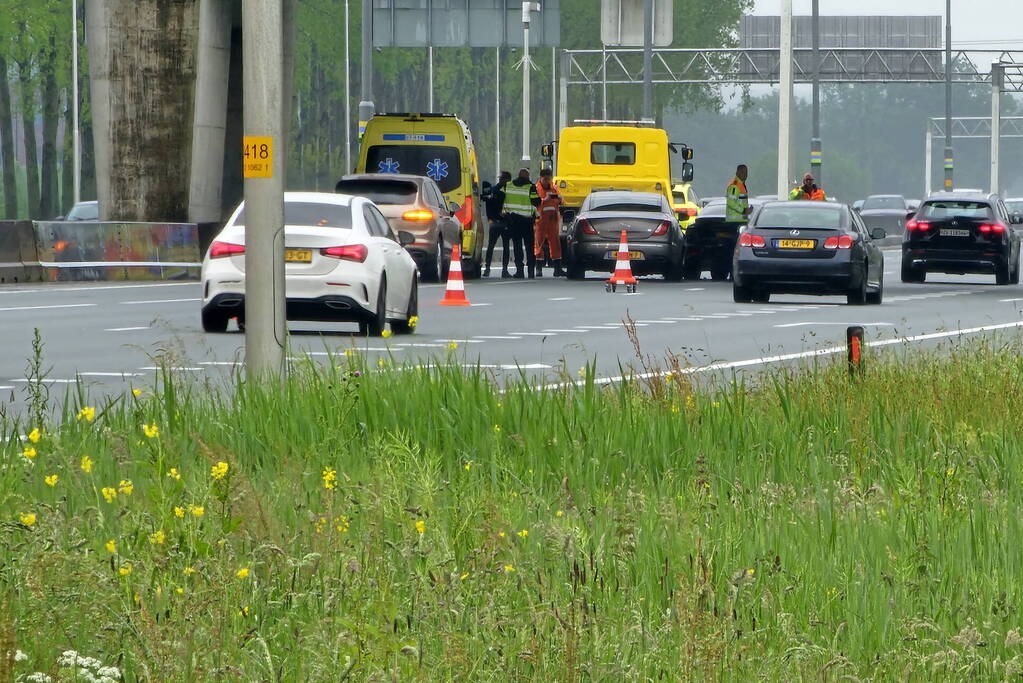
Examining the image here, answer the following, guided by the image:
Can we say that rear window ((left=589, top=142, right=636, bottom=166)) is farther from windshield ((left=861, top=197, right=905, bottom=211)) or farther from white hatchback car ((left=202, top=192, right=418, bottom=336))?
windshield ((left=861, top=197, right=905, bottom=211))

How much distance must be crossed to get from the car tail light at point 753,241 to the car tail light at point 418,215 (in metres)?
5.33

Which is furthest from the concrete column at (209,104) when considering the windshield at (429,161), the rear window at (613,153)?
the rear window at (613,153)

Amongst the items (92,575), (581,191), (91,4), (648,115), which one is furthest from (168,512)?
(648,115)

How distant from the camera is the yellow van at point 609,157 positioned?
44.4 m

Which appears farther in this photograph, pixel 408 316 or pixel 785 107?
pixel 785 107

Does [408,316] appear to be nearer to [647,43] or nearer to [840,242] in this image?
[840,242]

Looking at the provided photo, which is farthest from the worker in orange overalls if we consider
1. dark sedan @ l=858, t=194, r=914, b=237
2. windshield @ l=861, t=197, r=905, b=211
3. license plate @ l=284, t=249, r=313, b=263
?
windshield @ l=861, t=197, r=905, b=211

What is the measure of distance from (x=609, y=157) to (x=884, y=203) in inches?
1799

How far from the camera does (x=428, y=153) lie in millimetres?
40000

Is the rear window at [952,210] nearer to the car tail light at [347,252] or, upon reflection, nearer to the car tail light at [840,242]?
the car tail light at [840,242]

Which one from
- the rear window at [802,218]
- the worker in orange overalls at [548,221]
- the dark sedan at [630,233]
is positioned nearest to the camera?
the rear window at [802,218]

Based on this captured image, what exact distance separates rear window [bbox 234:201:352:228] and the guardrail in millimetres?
11786

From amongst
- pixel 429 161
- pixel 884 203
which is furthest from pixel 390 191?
pixel 884 203

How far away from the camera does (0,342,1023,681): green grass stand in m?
5.76
